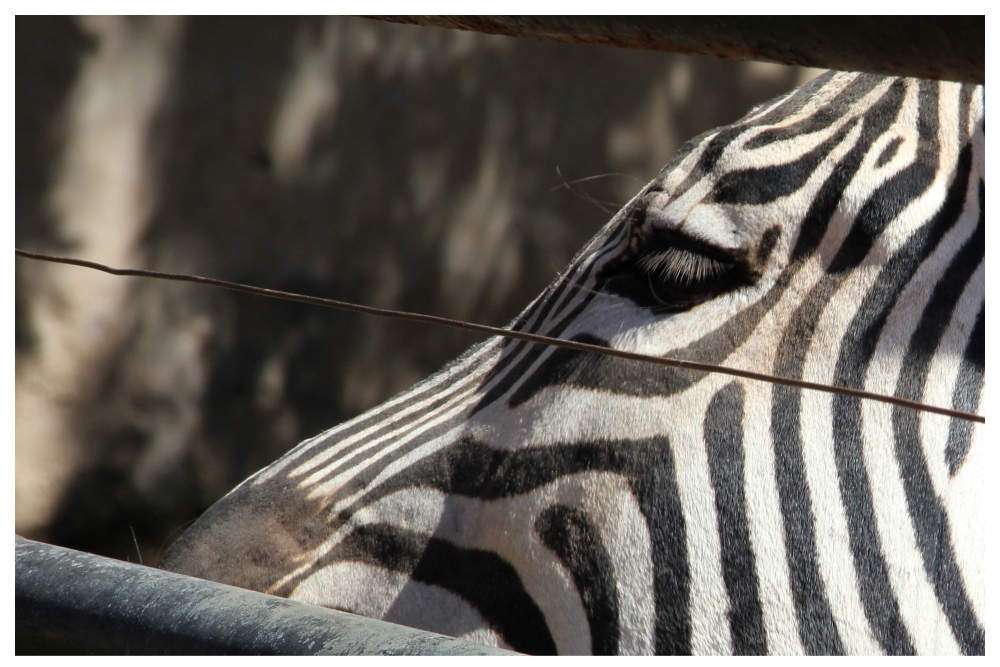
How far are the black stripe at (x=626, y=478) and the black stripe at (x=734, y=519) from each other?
0.05m

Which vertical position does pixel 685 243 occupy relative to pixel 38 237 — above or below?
above

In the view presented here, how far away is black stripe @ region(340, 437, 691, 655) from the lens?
0.97m

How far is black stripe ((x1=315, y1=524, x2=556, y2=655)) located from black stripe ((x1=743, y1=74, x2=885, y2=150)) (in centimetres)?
Result: 65

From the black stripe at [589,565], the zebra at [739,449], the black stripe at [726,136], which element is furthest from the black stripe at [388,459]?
the black stripe at [726,136]

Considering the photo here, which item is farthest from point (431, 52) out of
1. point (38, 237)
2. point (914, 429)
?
point (914, 429)

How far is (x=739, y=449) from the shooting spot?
1005 mm

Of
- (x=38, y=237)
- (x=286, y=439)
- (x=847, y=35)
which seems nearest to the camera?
(x=847, y=35)

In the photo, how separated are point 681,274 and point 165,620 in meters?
0.75

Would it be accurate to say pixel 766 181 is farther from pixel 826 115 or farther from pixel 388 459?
pixel 388 459

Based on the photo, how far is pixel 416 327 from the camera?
2.97 meters

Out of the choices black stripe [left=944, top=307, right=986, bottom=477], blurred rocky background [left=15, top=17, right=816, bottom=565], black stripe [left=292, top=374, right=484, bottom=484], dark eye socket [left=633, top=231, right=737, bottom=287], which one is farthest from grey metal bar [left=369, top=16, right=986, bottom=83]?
blurred rocky background [left=15, top=17, right=816, bottom=565]

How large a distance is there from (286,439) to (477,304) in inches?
32.1

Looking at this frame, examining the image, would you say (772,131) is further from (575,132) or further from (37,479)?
(37,479)

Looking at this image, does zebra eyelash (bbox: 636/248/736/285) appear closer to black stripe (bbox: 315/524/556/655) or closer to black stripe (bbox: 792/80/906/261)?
black stripe (bbox: 792/80/906/261)
